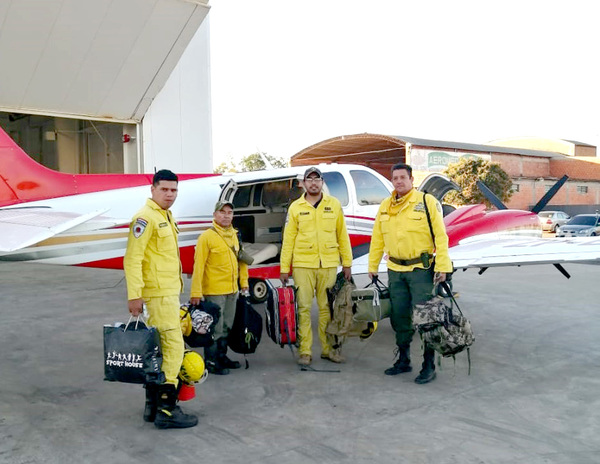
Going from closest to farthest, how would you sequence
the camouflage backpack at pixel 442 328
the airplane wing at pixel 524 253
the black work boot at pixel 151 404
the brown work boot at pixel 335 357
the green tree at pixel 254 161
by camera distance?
the black work boot at pixel 151 404, the camouflage backpack at pixel 442 328, the brown work boot at pixel 335 357, the airplane wing at pixel 524 253, the green tree at pixel 254 161

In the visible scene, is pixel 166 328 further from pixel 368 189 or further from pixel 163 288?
pixel 368 189

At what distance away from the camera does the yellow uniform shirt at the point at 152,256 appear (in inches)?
150

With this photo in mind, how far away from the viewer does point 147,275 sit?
13.0ft

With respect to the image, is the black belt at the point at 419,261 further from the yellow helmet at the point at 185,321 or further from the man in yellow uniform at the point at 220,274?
the yellow helmet at the point at 185,321

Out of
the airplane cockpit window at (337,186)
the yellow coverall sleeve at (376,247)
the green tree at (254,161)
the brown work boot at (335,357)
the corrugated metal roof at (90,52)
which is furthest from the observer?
the green tree at (254,161)

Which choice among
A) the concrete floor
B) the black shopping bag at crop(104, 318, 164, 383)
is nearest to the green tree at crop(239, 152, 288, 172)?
the concrete floor

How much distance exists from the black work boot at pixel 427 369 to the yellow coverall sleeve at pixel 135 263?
2793 mm

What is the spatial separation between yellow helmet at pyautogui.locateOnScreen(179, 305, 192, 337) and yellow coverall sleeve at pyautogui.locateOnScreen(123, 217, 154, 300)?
0.71m

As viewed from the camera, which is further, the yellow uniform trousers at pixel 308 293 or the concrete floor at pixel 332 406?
the yellow uniform trousers at pixel 308 293

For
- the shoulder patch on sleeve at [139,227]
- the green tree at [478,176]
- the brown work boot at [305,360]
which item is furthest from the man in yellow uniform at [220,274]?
the green tree at [478,176]

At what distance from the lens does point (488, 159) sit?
3759 cm

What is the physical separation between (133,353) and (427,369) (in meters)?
2.82

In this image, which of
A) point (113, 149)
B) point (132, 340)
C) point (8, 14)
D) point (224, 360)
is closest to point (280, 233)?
point (224, 360)

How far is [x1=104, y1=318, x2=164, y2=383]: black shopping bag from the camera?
374 cm
